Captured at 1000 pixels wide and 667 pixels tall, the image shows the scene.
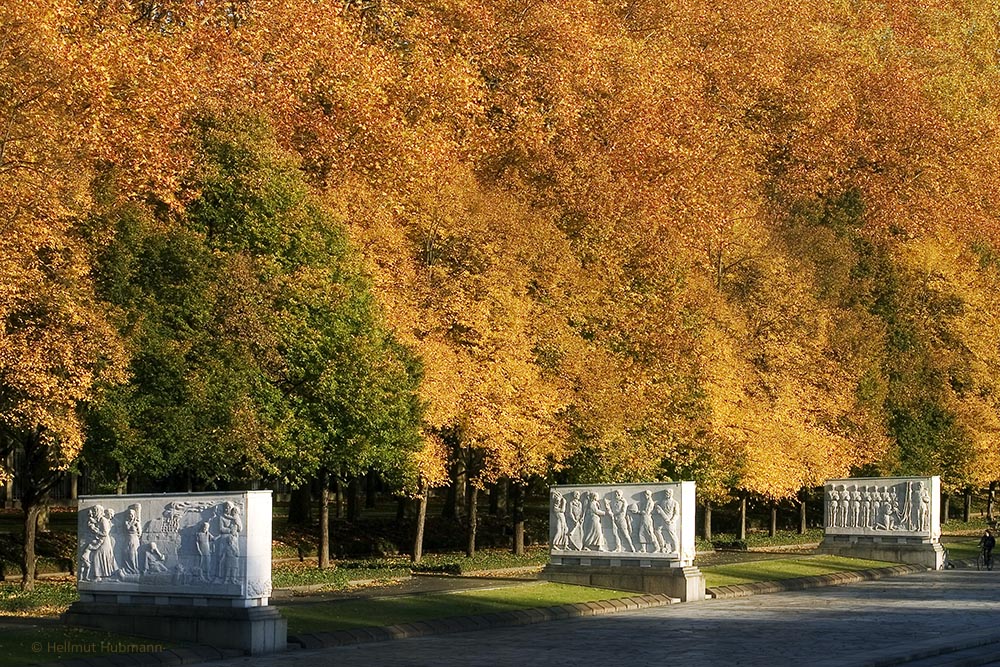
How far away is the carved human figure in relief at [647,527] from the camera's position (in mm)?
37156

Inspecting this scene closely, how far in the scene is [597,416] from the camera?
1849 inches

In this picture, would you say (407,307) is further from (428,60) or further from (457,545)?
(457,545)

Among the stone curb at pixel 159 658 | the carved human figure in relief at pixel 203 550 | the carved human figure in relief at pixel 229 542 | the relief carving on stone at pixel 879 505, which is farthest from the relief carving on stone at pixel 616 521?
the relief carving on stone at pixel 879 505

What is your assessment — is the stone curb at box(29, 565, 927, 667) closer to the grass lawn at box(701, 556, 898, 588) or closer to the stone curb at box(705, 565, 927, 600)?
the stone curb at box(705, 565, 927, 600)

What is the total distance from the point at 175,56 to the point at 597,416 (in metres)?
18.3

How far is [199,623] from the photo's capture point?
82.7ft

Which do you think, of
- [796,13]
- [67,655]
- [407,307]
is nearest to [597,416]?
[407,307]

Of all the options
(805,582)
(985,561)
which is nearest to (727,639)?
(805,582)

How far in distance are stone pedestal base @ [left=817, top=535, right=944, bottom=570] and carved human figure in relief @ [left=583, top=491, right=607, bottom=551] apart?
18.4 metres

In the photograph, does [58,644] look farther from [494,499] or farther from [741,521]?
[494,499]

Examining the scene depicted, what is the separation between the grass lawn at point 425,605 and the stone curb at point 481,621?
1.27 feet

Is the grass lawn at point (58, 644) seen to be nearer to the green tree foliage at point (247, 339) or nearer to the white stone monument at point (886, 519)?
the green tree foliage at point (247, 339)

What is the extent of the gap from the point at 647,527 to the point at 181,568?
573 inches

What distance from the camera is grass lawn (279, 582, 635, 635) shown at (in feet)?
92.2
